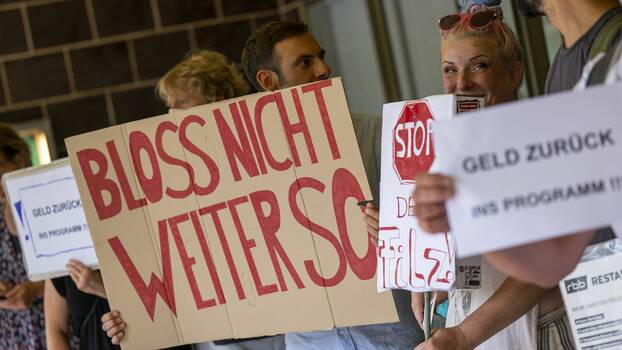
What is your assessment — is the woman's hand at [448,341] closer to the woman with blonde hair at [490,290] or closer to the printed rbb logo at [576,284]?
the woman with blonde hair at [490,290]

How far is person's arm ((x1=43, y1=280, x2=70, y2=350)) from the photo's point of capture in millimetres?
3428

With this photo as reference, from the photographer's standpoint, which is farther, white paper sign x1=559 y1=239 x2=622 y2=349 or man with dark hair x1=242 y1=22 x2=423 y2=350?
man with dark hair x1=242 y1=22 x2=423 y2=350

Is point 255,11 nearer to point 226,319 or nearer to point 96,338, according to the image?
point 96,338

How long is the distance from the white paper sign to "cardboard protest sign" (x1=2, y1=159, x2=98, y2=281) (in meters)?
1.49

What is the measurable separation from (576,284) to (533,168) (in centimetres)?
62

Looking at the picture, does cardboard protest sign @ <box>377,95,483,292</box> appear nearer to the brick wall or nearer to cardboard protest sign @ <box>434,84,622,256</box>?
cardboard protest sign @ <box>434,84,622,256</box>

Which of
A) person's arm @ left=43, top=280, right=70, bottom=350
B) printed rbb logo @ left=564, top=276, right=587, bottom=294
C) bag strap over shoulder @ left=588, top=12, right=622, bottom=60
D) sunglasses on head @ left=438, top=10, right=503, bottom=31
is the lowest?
person's arm @ left=43, top=280, right=70, bottom=350

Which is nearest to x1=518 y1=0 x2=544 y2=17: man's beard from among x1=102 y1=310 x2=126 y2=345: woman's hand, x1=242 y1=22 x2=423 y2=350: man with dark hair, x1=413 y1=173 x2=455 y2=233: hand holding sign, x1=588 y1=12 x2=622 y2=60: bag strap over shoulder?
x1=588 y1=12 x2=622 y2=60: bag strap over shoulder

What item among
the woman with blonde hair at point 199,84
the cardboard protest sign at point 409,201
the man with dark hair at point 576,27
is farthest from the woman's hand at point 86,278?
the man with dark hair at point 576,27

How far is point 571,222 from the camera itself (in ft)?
4.71

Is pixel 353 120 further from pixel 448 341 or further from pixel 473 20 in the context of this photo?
pixel 448 341

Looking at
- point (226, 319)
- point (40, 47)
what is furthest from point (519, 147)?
point (40, 47)

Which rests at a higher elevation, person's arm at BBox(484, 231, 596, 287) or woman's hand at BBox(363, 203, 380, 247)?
person's arm at BBox(484, 231, 596, 287)

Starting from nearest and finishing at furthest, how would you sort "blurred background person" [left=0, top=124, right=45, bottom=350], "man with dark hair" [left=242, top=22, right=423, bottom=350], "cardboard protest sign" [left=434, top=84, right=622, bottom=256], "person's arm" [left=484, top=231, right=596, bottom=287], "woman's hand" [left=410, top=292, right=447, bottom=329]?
"cardboard protest sign" [left=434, top=84, right=622, bottom=256] → "person's arm" [left=484, top=231, right=596, bottom=287] → "woman's hand" [left=410, top=292, right=447, bottom=329] → "man with dark hair" [left=242, top=22, right=423, bottom=350] → "blurred background person" [left=0, top=124, right=45, bottom=350]
